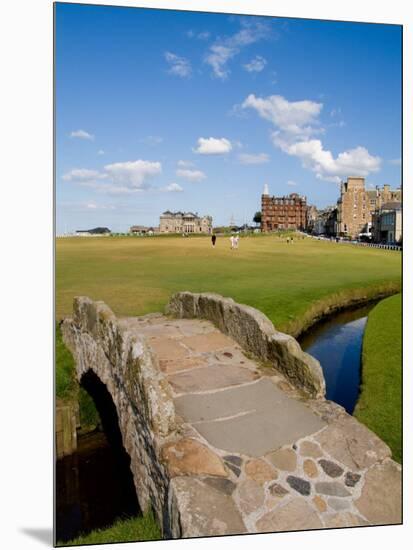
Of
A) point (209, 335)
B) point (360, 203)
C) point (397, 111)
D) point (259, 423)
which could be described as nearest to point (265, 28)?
point (397, 111)

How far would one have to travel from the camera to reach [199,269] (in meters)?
6.97

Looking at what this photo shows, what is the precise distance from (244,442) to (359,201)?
11.7ft

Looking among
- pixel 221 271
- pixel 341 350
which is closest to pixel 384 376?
pixel 341 350

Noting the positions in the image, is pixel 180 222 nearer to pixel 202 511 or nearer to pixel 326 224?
pixel 326 224

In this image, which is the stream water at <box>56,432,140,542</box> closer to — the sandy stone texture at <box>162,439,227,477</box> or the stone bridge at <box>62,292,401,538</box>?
the stone bridge at <box>62,292,401,538</box>

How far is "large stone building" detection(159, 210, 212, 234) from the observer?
205 inches

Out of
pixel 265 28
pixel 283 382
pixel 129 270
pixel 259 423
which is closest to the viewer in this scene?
pixel 259 423

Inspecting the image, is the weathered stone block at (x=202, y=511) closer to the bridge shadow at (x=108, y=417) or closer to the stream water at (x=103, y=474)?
the stream water at (x=103, y=474)

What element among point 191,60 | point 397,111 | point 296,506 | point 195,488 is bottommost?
point 296,506

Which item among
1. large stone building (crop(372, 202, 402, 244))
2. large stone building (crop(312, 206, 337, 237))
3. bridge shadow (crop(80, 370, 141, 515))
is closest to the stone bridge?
bridge shadow (crop(80, 370, 141, 515))

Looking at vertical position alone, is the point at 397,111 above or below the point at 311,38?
below

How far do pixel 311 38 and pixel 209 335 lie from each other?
11.8 feet

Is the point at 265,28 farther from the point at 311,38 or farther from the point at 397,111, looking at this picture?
the point at 397,111

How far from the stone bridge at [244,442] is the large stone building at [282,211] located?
1.56 metres
